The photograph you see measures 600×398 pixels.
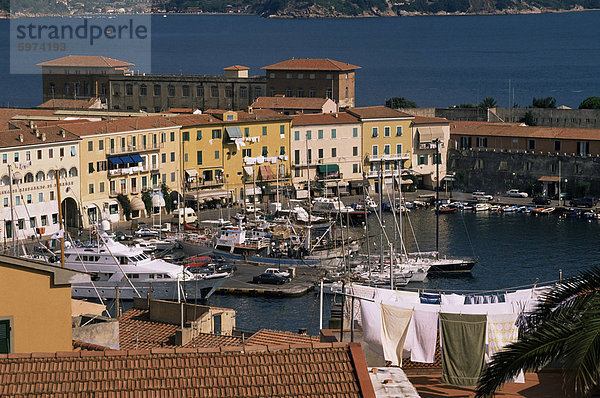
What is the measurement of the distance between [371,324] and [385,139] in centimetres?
5488

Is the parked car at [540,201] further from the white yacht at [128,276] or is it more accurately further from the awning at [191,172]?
the white yacht at [128,276]

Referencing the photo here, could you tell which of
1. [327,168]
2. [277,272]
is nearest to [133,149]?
[327,168]

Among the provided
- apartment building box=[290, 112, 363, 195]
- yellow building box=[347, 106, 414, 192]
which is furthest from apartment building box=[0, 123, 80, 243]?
yellow building box=[347, 106, 414, 192]

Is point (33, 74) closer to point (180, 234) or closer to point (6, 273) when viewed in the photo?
point (180, 234)

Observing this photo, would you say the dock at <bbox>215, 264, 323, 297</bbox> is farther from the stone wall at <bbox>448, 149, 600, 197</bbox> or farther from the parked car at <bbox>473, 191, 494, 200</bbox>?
the stone wall at <bbox>448, 149, 600, 197</bbox>

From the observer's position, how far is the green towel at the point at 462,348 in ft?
57.2

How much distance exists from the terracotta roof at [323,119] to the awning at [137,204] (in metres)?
11.7

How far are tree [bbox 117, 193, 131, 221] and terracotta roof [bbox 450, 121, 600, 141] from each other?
21628mm


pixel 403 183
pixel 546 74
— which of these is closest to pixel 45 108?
pixel 403 183

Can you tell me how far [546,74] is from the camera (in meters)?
170

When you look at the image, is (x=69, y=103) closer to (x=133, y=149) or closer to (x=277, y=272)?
(x=133, y=149)

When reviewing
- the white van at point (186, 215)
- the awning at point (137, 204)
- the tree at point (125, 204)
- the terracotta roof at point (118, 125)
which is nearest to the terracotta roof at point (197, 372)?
the white van at point (186, 215)

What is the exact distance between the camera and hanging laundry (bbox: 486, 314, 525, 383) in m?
17.7

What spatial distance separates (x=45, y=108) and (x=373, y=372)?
69.2 m
